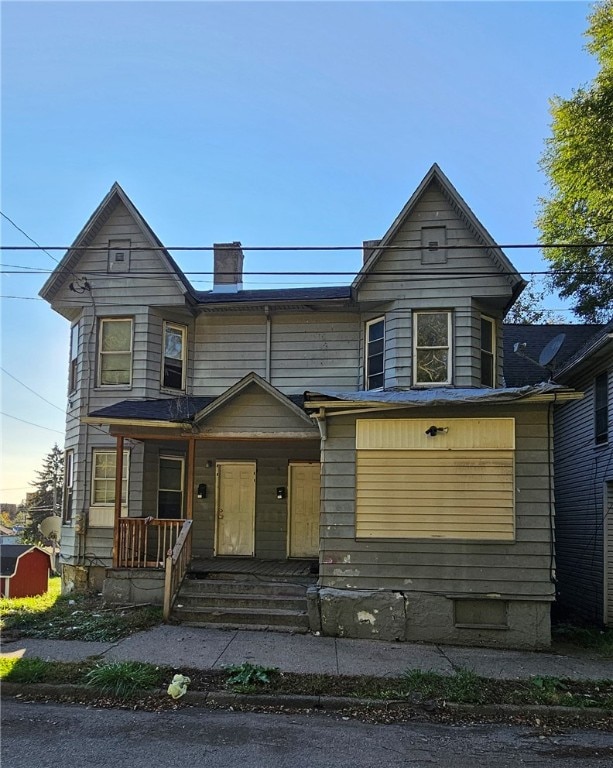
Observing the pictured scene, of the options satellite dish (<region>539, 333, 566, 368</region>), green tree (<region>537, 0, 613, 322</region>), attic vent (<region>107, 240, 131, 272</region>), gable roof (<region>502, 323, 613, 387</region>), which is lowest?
satellite dish (<region>539, 333, 566, 368</region>)

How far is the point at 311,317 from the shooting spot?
44.3ft

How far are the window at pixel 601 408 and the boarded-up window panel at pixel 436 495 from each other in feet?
12.2

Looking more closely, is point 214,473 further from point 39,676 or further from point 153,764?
point 153,764

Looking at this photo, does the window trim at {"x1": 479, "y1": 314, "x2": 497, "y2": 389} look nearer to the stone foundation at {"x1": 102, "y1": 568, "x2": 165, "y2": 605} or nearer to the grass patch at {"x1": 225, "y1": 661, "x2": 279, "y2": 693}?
the stone foundation at {"x1": 102, "y1": 568, "x2": 165, "y2": 605}

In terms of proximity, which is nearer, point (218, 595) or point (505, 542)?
point (505, 542)

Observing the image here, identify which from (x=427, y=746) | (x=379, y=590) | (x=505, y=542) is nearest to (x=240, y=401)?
(x=379, y=590)

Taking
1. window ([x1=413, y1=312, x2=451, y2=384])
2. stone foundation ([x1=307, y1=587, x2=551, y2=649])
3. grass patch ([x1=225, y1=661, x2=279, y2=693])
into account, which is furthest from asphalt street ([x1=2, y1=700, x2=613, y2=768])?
window ([x1=413, y1=312, x2=451, y2=384])

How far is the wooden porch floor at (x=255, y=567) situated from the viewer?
34.9 ft

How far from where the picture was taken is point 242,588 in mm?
10008

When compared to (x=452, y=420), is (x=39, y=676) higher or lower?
lower

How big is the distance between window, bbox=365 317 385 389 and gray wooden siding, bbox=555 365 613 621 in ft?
11.9

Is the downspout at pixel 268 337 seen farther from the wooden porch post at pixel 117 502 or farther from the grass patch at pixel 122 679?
the grass patch at pixel 122 679

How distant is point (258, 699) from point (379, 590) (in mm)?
3169

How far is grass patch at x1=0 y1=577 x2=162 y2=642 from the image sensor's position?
8559 mm
